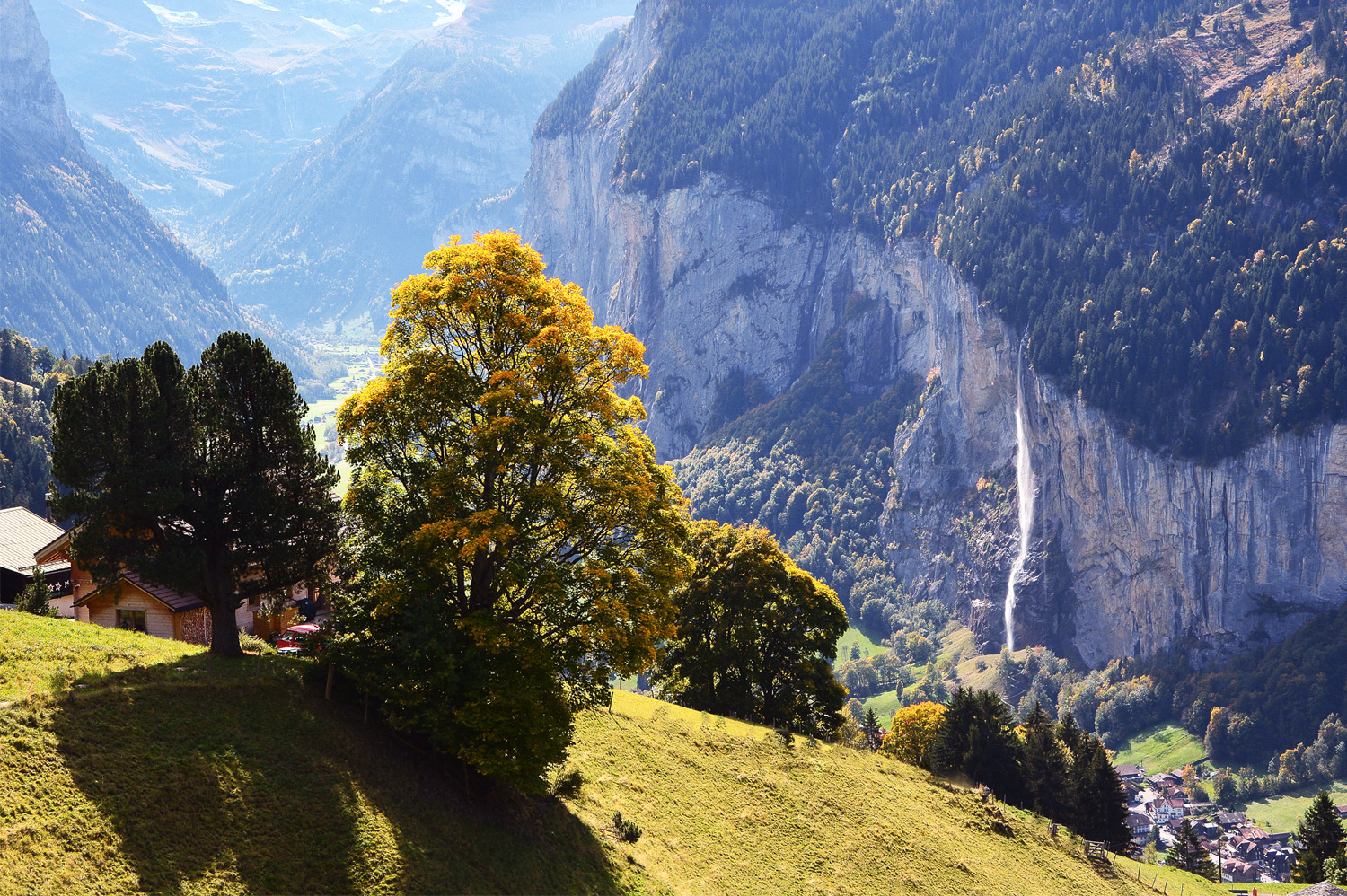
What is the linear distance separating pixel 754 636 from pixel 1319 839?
196ft

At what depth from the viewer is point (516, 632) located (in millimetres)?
28312

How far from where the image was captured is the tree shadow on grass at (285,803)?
2198 centimetres

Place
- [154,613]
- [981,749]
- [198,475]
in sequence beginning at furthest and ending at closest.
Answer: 1. [981,749]
2. [154,613]
3. [198,475]

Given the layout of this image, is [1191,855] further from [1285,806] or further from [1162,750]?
[1162,750]

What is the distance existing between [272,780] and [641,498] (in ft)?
41.9

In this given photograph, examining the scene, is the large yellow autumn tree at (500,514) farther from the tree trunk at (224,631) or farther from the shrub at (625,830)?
the shrub at (625,830)

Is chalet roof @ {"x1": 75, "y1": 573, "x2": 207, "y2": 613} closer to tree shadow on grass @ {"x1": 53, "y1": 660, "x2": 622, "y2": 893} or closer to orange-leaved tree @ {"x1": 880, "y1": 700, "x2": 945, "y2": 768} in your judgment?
tree shadow on grass @ {"x1": 53, "y1": 660, "x2": 622, "y2": 893}

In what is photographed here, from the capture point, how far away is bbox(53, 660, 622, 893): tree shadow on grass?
21984 mm

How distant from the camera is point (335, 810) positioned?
25.1m

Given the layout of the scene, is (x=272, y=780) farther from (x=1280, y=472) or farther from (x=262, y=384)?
(x=1280, y=472)

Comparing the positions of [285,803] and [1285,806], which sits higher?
[285,803]

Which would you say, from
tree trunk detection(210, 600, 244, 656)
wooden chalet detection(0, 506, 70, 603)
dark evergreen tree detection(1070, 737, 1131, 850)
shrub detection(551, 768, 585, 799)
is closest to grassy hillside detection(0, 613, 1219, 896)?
shrub detection(551, 768, 585, 799)

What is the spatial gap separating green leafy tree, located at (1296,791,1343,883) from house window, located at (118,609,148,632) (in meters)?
87.0

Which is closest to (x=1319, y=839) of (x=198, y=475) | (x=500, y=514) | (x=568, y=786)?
(x=568, y=786)
